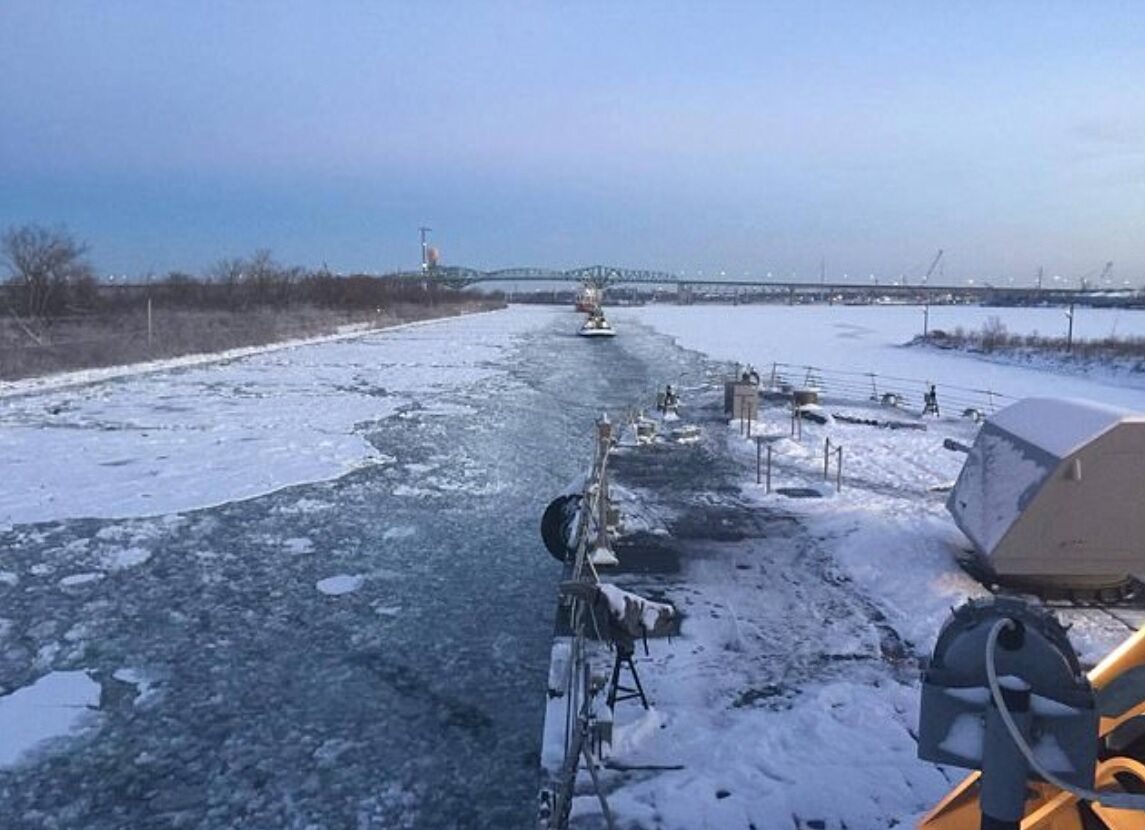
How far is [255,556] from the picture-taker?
11.2 meters

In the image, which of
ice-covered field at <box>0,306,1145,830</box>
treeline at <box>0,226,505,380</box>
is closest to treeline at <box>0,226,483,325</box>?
treeline at <box>0,226,505,380</box>

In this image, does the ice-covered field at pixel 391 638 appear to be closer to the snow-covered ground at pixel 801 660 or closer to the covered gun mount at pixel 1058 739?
the snow-covered ground at pixel 801 660

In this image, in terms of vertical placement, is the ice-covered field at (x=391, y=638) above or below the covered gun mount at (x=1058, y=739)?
below

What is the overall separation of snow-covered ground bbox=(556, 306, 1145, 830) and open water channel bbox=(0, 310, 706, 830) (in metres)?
1.07

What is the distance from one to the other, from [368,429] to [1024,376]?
32621 millimetres

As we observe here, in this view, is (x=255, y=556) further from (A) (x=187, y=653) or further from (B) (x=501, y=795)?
(B) (x=501, y=795)

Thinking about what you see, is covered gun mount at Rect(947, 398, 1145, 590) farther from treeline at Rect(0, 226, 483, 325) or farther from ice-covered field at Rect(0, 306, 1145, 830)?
treeline at Rect(0, 226, 483, 325)

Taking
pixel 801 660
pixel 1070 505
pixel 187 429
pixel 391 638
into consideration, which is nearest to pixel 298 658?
pixel 391 638

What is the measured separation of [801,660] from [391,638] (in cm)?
363

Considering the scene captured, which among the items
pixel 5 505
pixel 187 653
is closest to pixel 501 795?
pixel 187 653

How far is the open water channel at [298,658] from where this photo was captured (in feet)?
20.0

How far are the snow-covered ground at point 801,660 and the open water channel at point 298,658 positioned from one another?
1.07 meters

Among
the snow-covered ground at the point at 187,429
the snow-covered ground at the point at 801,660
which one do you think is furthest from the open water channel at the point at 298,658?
the snow-covered ground at the point at 187,429

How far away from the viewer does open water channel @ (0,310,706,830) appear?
6.11m
